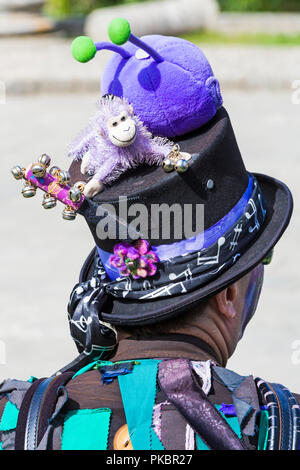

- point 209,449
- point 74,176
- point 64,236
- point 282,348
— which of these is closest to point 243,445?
point 209,449

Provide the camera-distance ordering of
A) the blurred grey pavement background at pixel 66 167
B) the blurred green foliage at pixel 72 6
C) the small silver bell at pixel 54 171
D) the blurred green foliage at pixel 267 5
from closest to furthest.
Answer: the small silver bell at pixel 54 171 → the blurred grey pavement background at pixel 66 167 → the blurred green foliage at pixel 267 5 → the blurred green foliage at pixel 72 6

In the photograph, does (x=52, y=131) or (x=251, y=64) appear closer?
(x=52, y=131)

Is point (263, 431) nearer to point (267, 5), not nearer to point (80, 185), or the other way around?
point (80, 185)

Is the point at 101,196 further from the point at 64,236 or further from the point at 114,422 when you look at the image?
the point at 64,236

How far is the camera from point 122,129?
198 cm

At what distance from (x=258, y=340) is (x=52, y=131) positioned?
16.9ft

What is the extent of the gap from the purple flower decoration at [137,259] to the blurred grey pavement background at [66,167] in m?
2.99

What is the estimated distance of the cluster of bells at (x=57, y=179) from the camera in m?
1.94

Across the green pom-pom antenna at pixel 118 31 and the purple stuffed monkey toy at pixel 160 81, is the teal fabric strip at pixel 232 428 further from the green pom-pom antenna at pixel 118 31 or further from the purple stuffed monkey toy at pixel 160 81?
the green pom-pom antenna at pixel 118 31

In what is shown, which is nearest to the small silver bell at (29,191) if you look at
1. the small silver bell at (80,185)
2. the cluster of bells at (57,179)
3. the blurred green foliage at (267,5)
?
the cluster of bells at (57,179)

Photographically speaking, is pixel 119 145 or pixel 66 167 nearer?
pixel 119 145

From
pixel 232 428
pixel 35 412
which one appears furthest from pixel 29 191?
pixel 232 428

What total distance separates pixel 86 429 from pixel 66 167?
6465mm

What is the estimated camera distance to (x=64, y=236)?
269 inches
